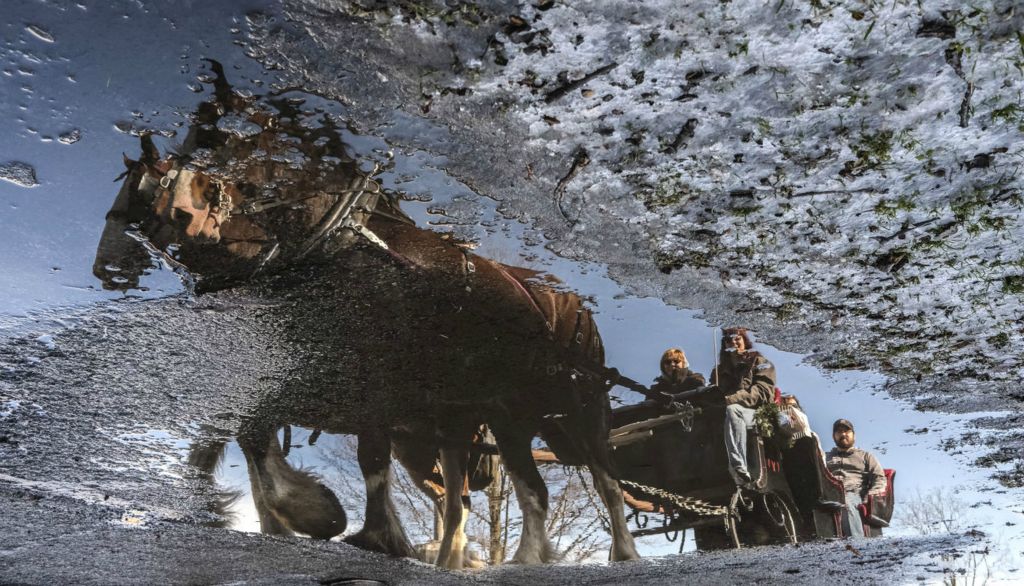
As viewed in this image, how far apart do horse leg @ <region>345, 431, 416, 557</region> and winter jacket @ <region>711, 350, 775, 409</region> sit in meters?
1.38

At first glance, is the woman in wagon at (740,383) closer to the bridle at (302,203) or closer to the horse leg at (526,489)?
the horse leg at (526,489)

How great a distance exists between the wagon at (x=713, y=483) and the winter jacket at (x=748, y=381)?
9 centimetres

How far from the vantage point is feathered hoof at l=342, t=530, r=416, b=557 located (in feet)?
9.78

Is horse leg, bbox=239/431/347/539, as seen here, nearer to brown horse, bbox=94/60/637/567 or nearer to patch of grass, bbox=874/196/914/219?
brown horse, bbox=94/60/637/567

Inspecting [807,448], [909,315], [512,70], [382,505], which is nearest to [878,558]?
[807,448]

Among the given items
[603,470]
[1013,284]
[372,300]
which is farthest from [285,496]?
[1013,284]

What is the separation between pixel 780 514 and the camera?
10.1 feet

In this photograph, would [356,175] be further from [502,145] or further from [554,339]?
[554,339]

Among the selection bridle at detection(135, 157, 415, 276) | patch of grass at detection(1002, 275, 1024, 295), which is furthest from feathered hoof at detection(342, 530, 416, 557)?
→ patch of grass at detection(1002, 275, 1024, 295)

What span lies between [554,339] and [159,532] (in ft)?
8.34

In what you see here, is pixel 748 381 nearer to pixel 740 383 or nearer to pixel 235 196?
pixel 740 383

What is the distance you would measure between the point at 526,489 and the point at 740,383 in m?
1.00

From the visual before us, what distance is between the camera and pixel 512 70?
158cm

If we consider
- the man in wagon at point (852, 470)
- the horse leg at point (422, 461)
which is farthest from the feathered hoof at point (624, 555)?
the man in wagon at point (852, 470)
